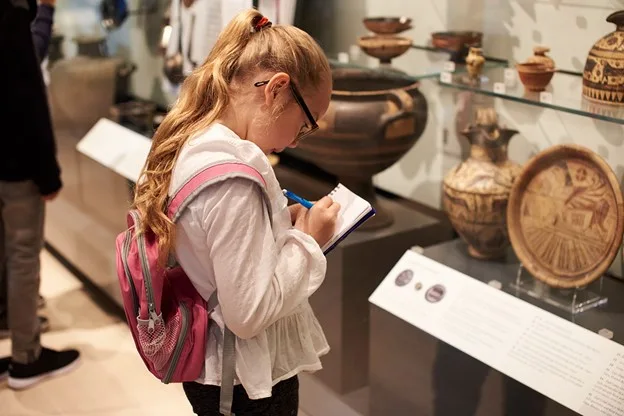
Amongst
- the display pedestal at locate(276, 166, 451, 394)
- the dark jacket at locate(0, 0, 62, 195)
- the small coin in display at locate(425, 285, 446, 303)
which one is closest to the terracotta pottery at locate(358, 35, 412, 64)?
the display pedestal at locate(276, 166, 451, 394)

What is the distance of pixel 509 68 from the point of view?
246 cm

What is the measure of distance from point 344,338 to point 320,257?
4.37 ft

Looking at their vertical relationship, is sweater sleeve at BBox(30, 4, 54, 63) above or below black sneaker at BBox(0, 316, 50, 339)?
above

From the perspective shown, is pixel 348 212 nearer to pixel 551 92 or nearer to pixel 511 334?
pixel 511 334

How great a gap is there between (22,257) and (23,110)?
23.2 inches

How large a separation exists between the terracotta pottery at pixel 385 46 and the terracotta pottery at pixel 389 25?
0.10ft

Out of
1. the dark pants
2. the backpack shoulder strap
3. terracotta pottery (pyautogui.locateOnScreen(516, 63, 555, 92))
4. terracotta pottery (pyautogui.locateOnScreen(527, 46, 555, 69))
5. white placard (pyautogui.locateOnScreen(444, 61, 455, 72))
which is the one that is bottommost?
the dark pants

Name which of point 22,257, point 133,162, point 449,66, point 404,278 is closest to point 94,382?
point 22,257

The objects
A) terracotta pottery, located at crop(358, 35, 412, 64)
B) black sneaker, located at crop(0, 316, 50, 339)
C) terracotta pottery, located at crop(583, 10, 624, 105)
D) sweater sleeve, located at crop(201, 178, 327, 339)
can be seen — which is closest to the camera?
sweater sleeve, located at crop(201, 178, 327, 339)

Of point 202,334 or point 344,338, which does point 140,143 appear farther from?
point 202,334

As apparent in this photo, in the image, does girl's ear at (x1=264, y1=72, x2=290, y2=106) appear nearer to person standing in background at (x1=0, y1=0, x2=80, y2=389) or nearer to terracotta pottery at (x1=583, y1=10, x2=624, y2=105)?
terracotta pottery at (x1=583, y1=10, x2=624, y2=105)

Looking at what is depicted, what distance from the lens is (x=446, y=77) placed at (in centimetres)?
251

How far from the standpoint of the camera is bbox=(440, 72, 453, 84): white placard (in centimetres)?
249

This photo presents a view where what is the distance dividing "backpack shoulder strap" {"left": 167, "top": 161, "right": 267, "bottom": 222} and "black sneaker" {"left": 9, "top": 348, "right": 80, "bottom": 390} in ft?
6.68
